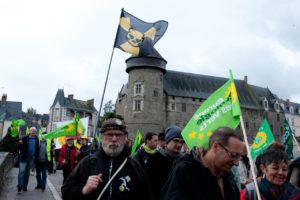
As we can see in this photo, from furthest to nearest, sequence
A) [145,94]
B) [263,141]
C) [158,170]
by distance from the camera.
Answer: [145,94] < [263,141] < [158,170]

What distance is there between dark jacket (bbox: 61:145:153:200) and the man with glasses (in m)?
0.67

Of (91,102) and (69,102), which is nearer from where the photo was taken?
(69,102)

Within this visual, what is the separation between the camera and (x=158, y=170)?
4.44m

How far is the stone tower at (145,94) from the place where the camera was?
4491 cm

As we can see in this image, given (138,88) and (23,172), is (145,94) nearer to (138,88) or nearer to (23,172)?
(138,88)

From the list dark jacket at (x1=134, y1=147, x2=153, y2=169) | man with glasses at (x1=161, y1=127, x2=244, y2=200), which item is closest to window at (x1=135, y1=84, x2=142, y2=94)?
dark jacket at (x1=134, y1=147, x2=153, y2=169)

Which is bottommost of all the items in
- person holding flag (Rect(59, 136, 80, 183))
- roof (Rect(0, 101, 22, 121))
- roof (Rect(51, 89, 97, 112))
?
person holding flag (Rect(59, 136, 80, 183))

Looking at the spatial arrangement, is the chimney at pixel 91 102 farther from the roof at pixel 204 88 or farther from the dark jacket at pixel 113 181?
the dark jacket at pixel 113 181

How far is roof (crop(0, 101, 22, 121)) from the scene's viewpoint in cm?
5715

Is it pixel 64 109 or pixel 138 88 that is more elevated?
pixel 138 88

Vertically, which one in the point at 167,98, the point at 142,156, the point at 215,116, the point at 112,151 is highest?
the point at 167,98

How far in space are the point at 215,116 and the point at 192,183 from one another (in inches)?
60.9

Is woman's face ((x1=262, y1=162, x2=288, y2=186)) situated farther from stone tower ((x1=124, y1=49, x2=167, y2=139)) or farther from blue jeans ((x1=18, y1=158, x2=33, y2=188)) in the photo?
stone tower ((x1=124, y1=49, x2=167, y2=139))

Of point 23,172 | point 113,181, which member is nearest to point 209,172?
point 113,181
